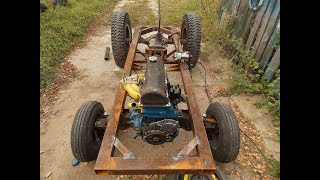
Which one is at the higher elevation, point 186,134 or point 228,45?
point 228,45

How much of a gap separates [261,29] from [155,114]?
3357mm

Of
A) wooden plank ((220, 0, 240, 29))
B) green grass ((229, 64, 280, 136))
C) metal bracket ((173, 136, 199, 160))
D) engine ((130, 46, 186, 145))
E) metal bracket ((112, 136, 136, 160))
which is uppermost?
wooden plank ((220, 0, 240, 29))

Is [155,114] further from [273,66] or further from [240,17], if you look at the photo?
[240,17]

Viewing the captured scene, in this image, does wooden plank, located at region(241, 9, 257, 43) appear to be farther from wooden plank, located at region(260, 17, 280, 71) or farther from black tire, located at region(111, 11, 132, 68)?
black tire, located at region(111, 11, 132, 68)

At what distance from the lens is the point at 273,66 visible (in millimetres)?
4742

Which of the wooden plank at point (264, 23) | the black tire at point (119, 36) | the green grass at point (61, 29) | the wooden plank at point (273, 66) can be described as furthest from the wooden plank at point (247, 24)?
the green grass at point (61, 29)

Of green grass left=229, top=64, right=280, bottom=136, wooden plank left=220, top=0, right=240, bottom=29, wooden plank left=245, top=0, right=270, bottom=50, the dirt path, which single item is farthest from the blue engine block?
wooden plank left=220, top=0, right=240, bottom=29

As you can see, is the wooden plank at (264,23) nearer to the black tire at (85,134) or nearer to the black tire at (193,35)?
the black tire at (193,35)

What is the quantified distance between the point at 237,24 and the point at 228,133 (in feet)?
12.9

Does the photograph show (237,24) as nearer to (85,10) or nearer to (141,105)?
(141,105)

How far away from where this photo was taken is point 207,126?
3.26 meters

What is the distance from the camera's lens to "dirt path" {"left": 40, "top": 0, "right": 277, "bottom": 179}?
3.56 metres

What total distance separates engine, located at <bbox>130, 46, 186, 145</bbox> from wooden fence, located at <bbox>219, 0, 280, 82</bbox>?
2.53m

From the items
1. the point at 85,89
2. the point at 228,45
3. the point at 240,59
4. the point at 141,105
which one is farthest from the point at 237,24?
the point at 141,105
